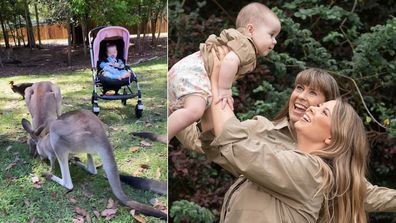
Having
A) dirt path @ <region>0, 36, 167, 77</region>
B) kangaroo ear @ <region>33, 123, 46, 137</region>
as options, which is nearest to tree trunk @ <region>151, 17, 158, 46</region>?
dirt path @ <region>0, 36, 167, 77</region>

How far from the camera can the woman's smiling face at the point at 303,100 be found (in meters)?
1.42

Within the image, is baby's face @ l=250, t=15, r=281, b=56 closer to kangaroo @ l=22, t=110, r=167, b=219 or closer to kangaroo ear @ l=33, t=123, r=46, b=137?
kangaroo @ l=22, t=110, r=167, b=219

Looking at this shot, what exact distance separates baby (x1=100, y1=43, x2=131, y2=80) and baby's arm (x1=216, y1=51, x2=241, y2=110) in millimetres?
263

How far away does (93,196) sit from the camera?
140cm

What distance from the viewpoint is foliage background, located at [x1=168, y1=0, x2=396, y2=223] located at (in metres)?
2.62

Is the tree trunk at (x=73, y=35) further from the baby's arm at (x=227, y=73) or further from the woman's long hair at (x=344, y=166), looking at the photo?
the woman's long hair at (x=344, y=166)

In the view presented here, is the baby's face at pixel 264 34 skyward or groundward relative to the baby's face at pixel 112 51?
skyward

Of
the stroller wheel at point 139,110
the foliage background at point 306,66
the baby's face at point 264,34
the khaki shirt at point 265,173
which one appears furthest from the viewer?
the foliage background at point 306,66

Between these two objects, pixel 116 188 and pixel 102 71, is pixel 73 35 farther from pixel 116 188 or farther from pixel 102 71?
pixel 116 188

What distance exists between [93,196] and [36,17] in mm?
463

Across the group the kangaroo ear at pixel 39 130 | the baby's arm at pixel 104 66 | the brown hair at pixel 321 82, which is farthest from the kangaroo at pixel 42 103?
the brown hair at pixel 321 82

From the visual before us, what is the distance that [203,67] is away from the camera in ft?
4.34

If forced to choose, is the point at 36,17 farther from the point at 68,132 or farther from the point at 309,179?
the point at 309,179

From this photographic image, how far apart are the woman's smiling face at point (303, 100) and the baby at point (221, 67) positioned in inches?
6.2
